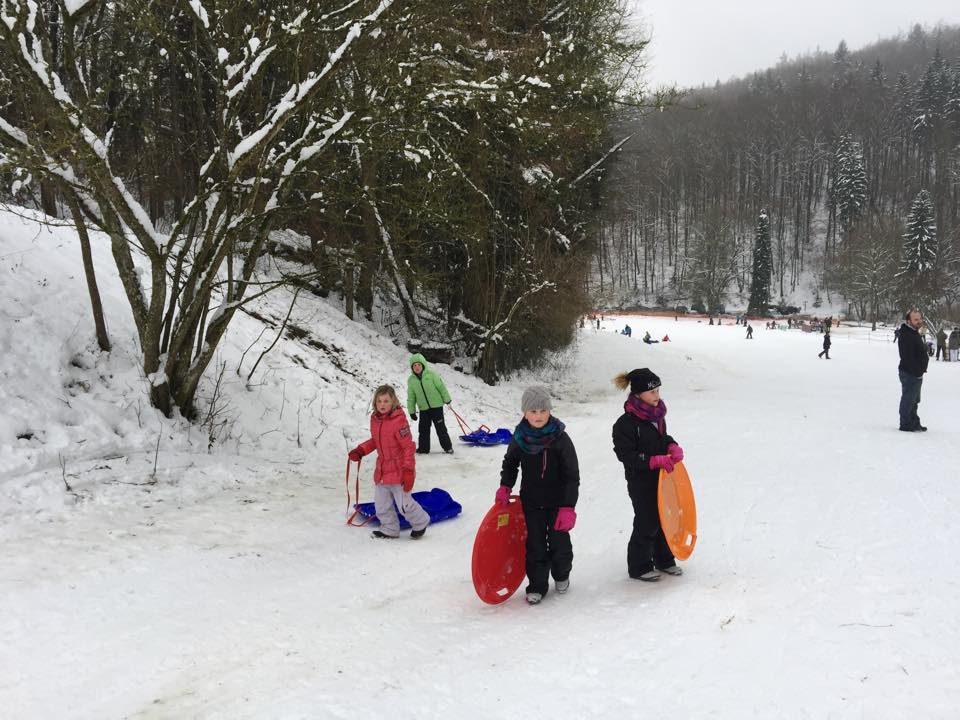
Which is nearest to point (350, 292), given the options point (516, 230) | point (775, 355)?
point (516, 230)

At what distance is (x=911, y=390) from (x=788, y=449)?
2.75 m

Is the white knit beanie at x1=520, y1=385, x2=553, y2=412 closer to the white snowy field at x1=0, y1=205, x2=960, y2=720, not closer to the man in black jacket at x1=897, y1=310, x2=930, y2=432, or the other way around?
the white snowy field at x1=0, y1=205, x2=960, y2=720

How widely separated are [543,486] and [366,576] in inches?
71.3

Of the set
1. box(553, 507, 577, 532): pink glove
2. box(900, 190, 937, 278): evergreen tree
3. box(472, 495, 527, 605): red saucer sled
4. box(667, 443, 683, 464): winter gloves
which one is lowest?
box(472, 495, 527, 605): red saucer sled

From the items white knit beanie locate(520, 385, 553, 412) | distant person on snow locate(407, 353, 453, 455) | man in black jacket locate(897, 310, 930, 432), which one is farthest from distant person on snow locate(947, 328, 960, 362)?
white knit beanie locate(520, 385, 553, 412)

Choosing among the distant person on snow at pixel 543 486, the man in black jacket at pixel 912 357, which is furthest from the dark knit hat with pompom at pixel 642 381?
the man in black jacket at pixel 912 357

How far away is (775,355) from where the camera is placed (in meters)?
32.8

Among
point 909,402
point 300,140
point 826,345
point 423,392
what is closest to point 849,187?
point 826,345

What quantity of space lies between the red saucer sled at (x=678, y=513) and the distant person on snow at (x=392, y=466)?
250 centimetres

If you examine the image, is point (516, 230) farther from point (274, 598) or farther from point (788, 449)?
point (274, 598)

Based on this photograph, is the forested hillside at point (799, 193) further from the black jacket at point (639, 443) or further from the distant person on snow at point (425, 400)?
the black jacket at point (639, 443)

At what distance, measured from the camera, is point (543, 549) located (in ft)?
15.1

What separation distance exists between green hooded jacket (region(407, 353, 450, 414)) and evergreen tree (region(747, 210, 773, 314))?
81.2 metres

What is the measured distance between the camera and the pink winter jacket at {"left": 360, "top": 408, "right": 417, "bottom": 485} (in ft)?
19.9
